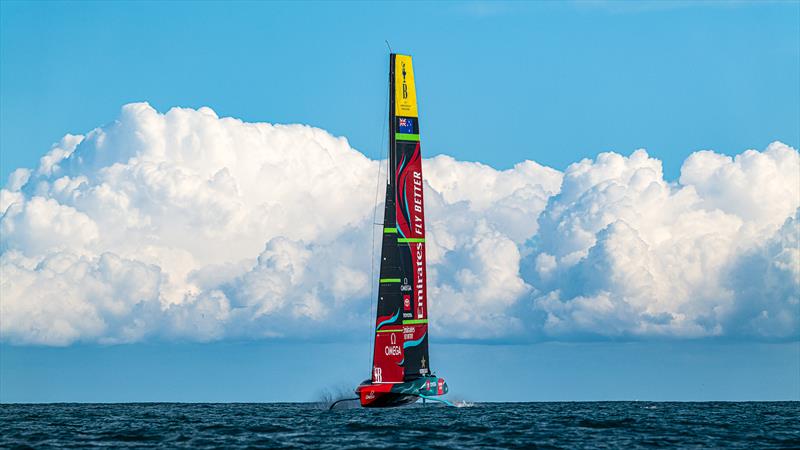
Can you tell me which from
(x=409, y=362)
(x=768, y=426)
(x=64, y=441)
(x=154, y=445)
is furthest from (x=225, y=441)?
(x=768, y=426)

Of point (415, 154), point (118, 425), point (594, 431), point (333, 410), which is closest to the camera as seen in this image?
point (594, 431)

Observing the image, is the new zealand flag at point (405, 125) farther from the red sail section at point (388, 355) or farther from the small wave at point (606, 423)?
the small wave at point (606, 423)

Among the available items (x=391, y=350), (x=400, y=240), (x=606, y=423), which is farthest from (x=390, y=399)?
(x=606, y=423)

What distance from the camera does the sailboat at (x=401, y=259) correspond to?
83.1m

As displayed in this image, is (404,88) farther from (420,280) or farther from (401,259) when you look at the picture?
(420,280)

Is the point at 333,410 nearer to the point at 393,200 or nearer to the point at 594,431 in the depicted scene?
the point at 393,200

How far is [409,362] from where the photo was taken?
279 ft

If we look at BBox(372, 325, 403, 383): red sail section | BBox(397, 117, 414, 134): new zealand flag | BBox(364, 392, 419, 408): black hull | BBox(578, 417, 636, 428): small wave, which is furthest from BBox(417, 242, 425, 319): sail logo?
BBox(578, 417, 636, 428): small wave

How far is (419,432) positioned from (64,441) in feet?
63.1

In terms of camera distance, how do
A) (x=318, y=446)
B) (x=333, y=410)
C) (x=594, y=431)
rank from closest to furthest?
(x=318, y=446)
(x=594, y=431)
(x=333, y=410)

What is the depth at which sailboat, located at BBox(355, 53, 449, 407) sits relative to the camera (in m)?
83.1

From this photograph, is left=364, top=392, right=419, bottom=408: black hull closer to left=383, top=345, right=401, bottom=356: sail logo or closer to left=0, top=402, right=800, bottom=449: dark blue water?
left=0, top=402, right=800, bottom=449: dark blue water

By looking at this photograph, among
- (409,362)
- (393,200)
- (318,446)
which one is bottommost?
(318,446)

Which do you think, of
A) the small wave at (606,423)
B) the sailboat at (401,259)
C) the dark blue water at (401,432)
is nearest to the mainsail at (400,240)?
the sailboat at (401,259)
